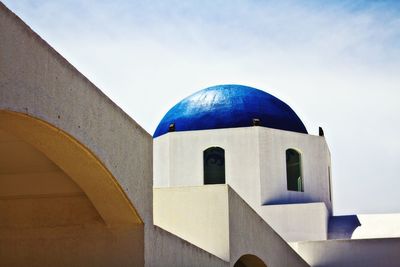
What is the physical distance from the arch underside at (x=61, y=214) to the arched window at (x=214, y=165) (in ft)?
38.1

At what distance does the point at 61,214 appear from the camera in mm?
8867

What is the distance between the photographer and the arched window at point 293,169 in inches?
821

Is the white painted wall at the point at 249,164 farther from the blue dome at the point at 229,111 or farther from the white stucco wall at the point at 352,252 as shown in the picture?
the white stucco wall at the point at 352,252

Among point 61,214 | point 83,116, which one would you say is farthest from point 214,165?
point 83,116

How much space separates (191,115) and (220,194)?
32.0 ft

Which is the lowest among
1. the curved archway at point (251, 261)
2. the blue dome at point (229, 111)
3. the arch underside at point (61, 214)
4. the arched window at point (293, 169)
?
the curved archway at point (251, 261)

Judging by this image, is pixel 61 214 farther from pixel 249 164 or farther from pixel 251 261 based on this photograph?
pixel 249 164

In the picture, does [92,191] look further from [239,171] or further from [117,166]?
[239,171]

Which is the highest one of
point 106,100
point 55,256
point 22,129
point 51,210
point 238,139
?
point 238,139

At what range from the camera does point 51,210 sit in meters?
8.92

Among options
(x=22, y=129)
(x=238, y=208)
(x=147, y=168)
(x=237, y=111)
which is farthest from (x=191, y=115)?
(x=22, y=129)

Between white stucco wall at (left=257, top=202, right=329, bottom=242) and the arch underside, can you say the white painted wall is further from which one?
the arch underside

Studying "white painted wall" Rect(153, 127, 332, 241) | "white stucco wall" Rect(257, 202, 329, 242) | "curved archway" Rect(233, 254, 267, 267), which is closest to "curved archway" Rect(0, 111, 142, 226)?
"curved archway" Rect(233, 254, 267, 267)

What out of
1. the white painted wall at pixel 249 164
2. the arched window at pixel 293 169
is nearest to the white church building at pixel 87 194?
the white painted wall at pixel 249 164
